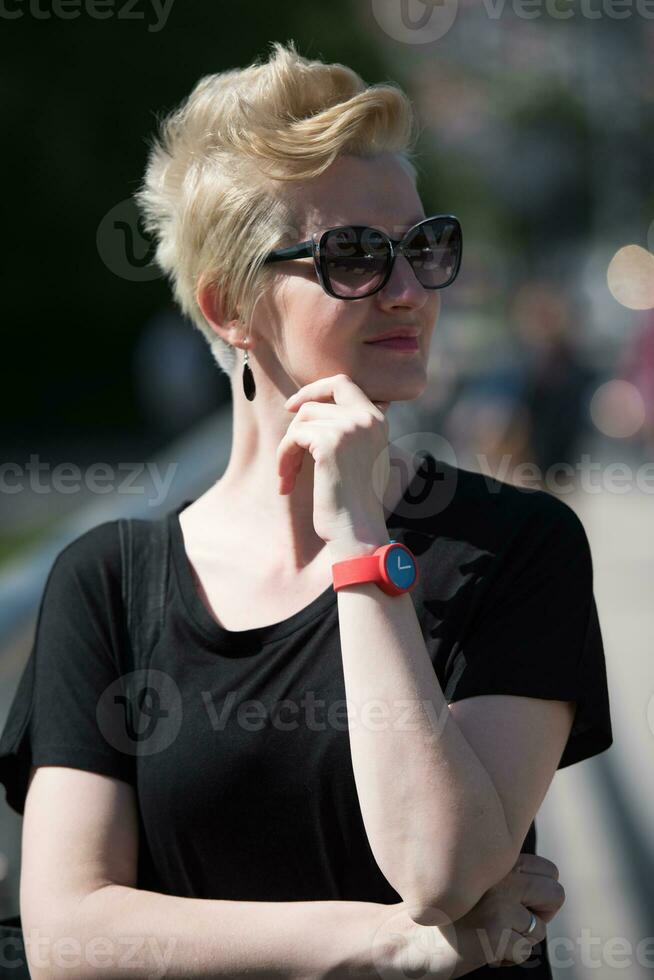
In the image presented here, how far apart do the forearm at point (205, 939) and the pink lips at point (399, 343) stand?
1.01 metres

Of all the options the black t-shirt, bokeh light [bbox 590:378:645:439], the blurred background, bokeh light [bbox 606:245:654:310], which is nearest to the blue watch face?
the black t-shirt

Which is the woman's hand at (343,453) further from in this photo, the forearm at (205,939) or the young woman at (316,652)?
the forearm at (205,939)

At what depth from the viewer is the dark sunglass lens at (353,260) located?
2.23 m

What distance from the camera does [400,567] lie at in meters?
1.95

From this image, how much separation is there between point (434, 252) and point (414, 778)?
1033 millimetres

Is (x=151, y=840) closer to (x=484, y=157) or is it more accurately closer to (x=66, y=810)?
(x=66, y=810)

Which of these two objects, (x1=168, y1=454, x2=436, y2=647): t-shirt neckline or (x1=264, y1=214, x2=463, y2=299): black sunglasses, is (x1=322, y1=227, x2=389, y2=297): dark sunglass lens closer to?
(x1=264, y1=214, x2=463, y2=299): black sunglasses

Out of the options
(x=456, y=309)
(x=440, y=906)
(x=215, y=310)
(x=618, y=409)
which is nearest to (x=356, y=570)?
(x=440, y=906)

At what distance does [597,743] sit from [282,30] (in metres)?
26.5

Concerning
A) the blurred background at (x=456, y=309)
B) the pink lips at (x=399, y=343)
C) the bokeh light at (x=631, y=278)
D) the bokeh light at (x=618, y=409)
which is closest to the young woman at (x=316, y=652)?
the pink lips at (x=399, y=343)

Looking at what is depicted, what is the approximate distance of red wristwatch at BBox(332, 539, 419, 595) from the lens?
1.93m

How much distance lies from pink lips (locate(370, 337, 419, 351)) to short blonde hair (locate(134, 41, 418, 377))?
0.84 ft

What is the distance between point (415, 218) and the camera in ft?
7.62

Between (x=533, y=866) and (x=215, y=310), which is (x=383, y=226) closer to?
(x=215, y=310)
